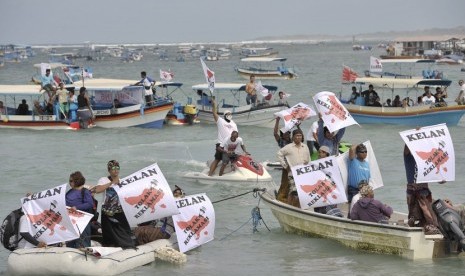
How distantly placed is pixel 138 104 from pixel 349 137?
7.67 m

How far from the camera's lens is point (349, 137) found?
33094 mm

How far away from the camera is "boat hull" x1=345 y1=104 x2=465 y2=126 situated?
111 feet

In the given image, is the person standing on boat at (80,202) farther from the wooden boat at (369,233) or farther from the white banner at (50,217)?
the wooden boat at (369,233)

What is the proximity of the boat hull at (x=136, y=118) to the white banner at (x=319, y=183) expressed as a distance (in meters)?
20.1

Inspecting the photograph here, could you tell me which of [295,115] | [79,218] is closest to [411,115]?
[295,115]

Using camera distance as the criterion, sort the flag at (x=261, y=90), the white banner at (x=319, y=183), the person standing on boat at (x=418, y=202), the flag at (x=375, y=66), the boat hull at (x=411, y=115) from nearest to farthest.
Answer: the person standing on boat at (x=418, y=202), the white banner at (x=319, y=183), the boat hull at (x=411, y=115), the flag at (x=261, y=90), the flag at (x=375, y=66)

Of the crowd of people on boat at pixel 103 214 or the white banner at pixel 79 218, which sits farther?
the crowd of people on boat at pixel 103 214

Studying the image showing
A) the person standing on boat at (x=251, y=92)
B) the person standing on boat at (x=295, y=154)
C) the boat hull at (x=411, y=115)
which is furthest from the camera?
the person standing on boat at (x=251, y=92)

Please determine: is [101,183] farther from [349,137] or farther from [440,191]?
[349,137]

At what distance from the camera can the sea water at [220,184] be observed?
14539 millimetres

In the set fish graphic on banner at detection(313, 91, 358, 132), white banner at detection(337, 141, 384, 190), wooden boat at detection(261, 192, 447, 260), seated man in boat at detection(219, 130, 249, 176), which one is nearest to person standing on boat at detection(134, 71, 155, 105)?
seated man in boat at detection(219, 130, 249, 176)

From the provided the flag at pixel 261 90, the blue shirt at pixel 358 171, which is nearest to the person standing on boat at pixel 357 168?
the blue shirt at pixel 358 171

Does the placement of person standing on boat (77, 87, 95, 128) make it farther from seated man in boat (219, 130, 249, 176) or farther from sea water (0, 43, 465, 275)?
seated man in boat (219, 130, 249, 176)

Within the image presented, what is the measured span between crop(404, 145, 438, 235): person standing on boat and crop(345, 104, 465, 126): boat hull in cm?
1946
